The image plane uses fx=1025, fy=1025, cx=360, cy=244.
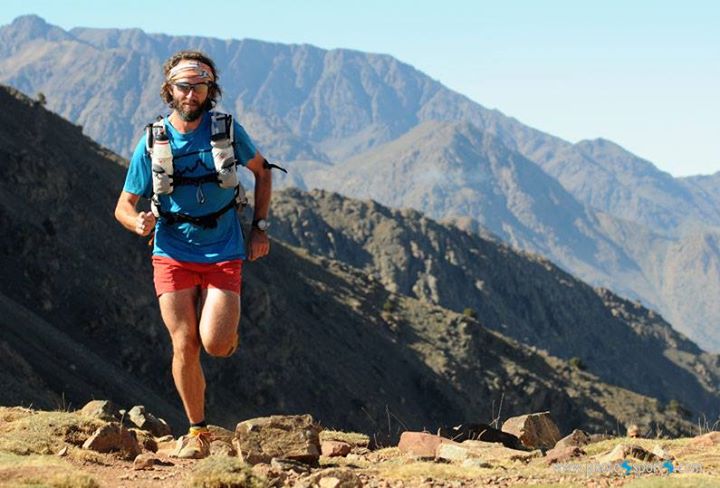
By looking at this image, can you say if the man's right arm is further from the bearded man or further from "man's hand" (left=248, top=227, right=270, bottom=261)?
"man's hand" (left=248, top=227, right=270, bottom=261)

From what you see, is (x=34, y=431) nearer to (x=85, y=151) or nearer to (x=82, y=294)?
(x=82, y=294)

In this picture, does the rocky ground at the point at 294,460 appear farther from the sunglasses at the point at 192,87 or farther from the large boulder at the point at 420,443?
the sunglasses at the point at 192,87

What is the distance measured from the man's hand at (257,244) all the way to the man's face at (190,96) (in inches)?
45.2

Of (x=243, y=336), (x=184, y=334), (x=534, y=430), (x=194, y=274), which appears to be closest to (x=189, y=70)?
(x=194, y=274)

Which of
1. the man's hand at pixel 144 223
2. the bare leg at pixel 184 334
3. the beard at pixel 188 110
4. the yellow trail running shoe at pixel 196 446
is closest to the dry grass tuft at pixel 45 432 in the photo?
the yellow trail running shoe at pixel 196 446

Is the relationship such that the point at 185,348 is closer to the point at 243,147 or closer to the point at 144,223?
the point at 144,223

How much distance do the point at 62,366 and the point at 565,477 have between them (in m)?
34.5

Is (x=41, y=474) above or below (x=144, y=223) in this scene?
below

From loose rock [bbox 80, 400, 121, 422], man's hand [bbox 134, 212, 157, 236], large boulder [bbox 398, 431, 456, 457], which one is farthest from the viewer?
loose rock [bbox 80, 400, 121, 422]

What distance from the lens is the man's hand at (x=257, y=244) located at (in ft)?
28.8

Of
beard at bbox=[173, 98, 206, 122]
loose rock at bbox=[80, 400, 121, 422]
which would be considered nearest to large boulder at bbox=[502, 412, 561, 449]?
loose rock at bbox=[80, 400, 121, 422]

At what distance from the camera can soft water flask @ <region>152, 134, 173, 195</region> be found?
26.7 feet

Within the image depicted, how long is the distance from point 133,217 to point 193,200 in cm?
50

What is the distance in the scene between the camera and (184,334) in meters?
8.34
